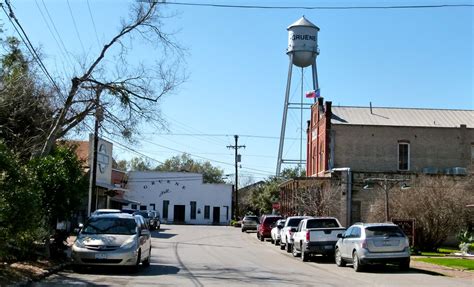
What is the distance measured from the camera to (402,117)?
183ft

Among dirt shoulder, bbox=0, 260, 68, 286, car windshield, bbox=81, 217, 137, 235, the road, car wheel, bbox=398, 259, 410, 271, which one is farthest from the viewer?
car wheel, bbox=398, 259, 410, 271

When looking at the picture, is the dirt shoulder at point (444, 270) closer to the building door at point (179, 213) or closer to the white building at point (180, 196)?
the white building at point (180, 196)

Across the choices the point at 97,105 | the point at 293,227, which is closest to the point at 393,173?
the point at 293,227

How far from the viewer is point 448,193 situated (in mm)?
32906

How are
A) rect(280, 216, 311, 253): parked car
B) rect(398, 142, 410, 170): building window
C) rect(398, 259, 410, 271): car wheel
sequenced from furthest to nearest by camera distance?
1. rect(398, 142, 410, 170): building window
2. rect(280, 216, 311, 253): parked car
3. rect(398, 259, 410, 271): car wheel

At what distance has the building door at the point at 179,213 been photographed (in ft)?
287

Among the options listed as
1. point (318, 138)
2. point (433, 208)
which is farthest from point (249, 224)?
point (433, 208)

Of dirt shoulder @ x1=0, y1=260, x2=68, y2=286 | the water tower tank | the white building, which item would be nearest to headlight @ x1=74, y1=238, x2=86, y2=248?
dirt shoulder @ x1=0, y1=260, x2=68, y2=286

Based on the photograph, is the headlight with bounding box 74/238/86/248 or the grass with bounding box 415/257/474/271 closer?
the headlight with bounding box 74/238/86/248

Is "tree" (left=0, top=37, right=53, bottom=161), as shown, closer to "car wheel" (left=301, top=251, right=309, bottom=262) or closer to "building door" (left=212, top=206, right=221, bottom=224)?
"car wheel" (left=301, top=251, right=309, bottom=262)

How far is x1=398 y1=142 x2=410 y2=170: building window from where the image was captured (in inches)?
2066

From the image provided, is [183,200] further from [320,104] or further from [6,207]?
[6,207]

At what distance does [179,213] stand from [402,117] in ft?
136

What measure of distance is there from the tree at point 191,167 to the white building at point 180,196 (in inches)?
1407
